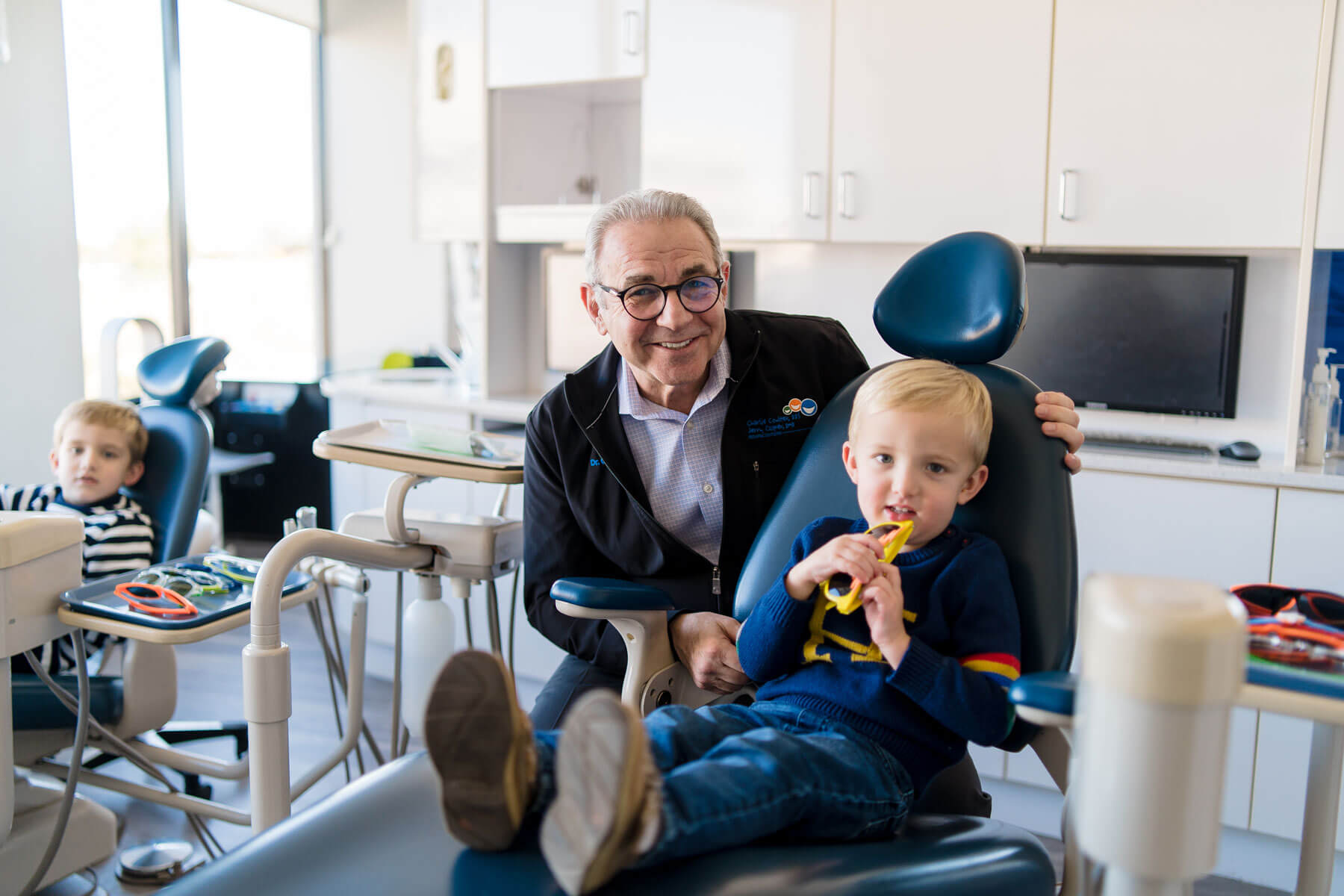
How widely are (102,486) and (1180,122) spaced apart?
2.47 meters

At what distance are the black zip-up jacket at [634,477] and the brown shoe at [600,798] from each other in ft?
2.44

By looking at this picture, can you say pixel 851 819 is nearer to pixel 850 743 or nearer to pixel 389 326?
pixel 850 743

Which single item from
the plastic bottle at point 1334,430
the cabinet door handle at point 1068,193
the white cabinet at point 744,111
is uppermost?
the white cabinet at point 744,111

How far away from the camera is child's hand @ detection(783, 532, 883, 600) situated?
1.28m

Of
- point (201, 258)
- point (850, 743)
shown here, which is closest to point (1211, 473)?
point (850, 743)

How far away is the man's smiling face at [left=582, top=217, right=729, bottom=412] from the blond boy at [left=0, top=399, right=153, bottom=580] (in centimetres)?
124

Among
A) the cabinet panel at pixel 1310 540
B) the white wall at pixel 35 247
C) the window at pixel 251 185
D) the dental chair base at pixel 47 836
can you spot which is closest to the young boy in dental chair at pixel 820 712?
the cabinet panel at pixel 1310 540

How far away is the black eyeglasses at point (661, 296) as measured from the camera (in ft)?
5.53

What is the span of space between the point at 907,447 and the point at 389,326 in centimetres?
363

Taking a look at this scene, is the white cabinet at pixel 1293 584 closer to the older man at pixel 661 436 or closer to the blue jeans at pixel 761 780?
the older man at pixel 661 436

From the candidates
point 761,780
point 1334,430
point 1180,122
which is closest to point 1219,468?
point 1334,430

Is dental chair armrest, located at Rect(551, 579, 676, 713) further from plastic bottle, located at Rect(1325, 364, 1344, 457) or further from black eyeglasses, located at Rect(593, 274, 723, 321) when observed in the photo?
plastic bottle, located at Rect(1325, 364, 1344, 457)

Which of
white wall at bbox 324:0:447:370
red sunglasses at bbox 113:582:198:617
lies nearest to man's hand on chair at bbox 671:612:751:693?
red sunglasses at bbox 113:582:198:617

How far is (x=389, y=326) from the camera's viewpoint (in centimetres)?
465
